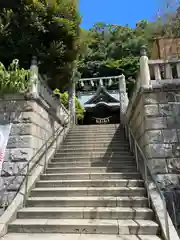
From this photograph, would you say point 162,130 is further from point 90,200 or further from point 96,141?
point 96,141

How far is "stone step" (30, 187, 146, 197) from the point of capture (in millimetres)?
4535

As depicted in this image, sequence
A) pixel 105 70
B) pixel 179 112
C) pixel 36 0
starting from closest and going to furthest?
pixel 179 112 → pixel 36 0 → pixel 105 70

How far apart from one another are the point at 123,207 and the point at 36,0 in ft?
21.3

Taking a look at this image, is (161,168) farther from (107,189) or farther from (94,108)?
(94,108)

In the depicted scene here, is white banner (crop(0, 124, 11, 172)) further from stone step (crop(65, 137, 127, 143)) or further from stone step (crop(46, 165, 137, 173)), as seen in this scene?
stone step (crop(65, 137, 127, 143))

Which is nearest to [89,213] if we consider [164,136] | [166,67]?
[164,136]

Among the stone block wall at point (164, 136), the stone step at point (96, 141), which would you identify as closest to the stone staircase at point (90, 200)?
the stone block wall at point (164, 136)

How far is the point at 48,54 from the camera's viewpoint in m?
6.45

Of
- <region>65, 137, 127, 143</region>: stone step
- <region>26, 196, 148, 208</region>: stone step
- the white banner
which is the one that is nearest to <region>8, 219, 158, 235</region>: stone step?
<region>26, 196, 148, 208</region>: stone step

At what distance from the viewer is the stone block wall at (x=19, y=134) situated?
4945 millimetres

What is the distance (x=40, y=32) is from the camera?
20.7ft

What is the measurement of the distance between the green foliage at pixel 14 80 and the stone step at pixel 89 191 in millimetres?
2774

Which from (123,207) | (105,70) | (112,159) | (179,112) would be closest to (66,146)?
(112,159)

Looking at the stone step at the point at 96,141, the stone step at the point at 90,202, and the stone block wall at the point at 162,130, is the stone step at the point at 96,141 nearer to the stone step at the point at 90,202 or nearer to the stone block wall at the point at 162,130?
the stone block wall at the point at 162,130
